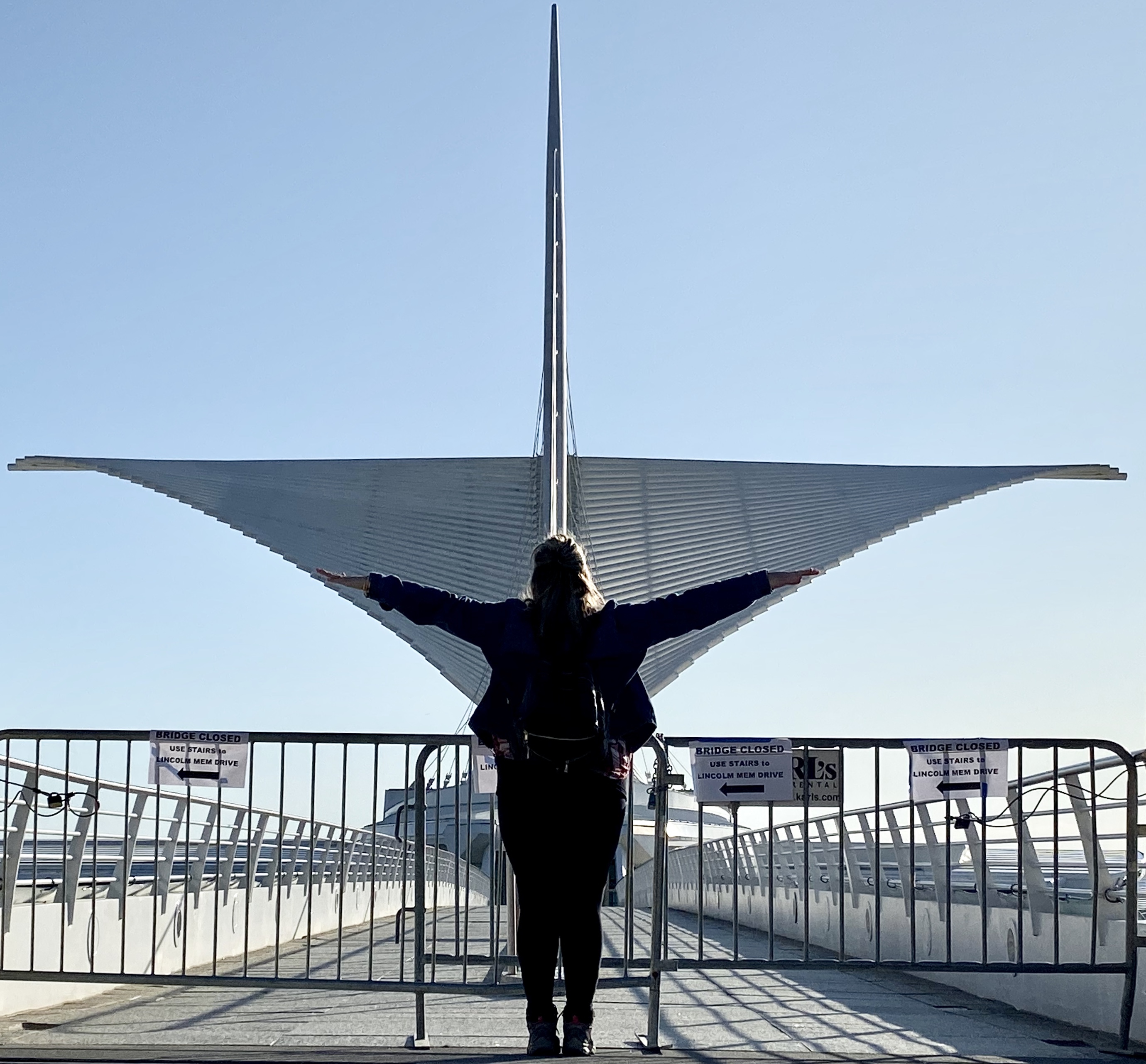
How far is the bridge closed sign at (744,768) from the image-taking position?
235 inches

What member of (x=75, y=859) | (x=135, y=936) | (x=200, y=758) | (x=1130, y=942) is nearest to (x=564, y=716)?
(x=200, y=758)

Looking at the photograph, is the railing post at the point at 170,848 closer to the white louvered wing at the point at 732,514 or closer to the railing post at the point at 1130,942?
the railing post at the point at 1130,942

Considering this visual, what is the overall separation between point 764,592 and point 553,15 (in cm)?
3944

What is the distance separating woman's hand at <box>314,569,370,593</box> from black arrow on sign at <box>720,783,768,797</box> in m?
1.94

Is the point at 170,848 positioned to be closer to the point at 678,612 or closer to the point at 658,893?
the point at 658,893

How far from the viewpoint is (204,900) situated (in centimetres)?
1020

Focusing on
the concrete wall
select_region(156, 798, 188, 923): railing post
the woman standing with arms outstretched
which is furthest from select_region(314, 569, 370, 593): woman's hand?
select_region(156, 798, 188, 923): railing post

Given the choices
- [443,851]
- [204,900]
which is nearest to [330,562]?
[443,851]

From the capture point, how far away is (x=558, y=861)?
14.1 ft

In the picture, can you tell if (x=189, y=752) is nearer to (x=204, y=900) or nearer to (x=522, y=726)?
(x=522, y=726)

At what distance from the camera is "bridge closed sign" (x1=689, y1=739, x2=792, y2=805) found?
19.6 ft

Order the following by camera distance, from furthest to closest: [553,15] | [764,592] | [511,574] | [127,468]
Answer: [553,15]
[511,574]
[127,468]
[764,592]

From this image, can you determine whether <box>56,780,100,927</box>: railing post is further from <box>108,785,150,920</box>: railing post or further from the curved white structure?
the curved white structure

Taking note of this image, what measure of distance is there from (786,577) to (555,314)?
33781mm
